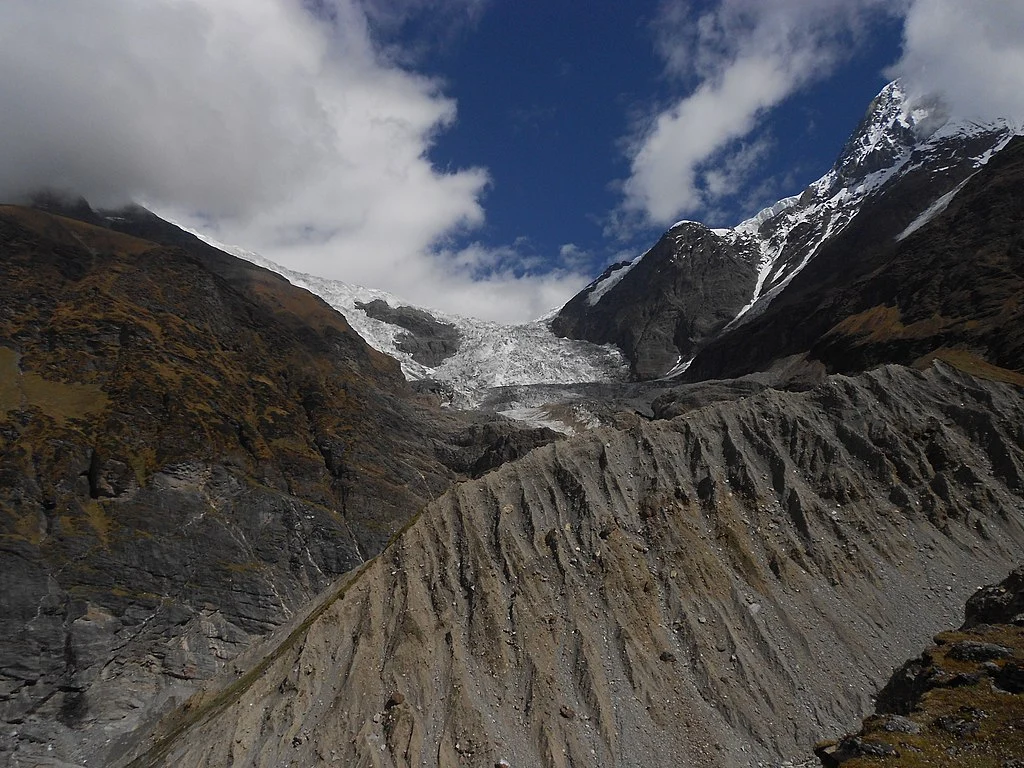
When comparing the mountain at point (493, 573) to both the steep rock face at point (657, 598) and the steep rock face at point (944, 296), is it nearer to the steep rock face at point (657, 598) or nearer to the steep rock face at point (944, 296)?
the steep rock face at point (657, 598)

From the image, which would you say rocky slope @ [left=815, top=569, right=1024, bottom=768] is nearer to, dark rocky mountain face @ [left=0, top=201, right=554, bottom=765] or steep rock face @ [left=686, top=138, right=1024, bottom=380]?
dark rocky mountain face @ [left=0, top=201, right=554, bottom=765]

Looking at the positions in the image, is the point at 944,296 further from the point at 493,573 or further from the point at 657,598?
the point at 493,573

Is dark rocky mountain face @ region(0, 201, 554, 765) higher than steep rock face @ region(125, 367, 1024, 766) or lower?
higher

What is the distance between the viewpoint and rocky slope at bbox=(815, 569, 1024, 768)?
23.7 meters

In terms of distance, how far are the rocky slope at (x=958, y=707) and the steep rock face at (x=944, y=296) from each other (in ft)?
248

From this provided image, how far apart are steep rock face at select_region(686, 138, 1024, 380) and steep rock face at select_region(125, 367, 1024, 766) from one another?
5479cm

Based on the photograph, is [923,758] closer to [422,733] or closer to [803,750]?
[803,750]

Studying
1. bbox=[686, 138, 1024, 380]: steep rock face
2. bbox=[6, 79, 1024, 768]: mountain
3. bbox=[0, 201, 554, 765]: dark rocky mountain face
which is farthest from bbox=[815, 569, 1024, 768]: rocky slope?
bbox=[686, 138, 1024, 380]: steep rock face

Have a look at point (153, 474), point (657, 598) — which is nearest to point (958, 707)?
point (657, 598)

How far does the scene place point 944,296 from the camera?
137125mm

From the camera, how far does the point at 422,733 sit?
1473 inches

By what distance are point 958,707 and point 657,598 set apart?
19899 mm

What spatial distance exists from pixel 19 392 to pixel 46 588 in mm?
32653

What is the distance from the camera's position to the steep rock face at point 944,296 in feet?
379
